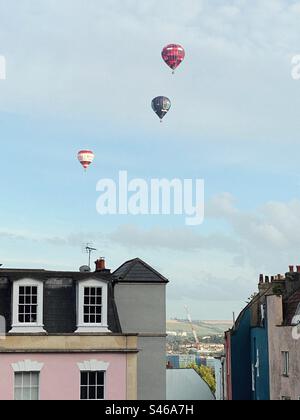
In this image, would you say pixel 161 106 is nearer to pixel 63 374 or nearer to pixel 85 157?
pixel 85 157

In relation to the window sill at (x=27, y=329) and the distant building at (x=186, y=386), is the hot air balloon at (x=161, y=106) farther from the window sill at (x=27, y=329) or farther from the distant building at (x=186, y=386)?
the window sill at (x=27, y=329)

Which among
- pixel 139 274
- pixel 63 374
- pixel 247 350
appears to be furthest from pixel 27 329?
pixel 247 350

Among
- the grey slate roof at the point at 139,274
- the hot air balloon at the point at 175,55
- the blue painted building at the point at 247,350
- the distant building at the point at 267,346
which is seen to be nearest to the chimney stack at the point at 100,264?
the grey slate roof at the point at 139,274

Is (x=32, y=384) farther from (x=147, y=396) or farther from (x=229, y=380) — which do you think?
(x=229, y=380)

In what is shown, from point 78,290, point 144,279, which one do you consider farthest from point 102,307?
point 144,279

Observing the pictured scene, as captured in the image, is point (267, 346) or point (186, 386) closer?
point (267, 346)

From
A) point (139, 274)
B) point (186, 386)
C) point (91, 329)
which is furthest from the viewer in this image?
point (186, 386)
